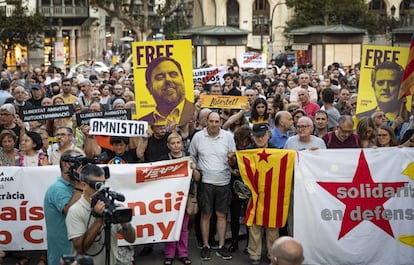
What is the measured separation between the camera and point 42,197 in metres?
8.86

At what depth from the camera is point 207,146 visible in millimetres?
9352

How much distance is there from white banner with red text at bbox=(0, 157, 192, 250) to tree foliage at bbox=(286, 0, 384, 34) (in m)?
51.3

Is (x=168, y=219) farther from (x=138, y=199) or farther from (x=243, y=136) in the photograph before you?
(x=243, y=136)

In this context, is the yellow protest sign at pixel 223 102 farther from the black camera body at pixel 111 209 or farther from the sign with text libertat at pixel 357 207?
the black camera body at pixel 111 209

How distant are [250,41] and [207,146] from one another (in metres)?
67.2

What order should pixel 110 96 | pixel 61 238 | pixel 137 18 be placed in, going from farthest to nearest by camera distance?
pixel 137 18 → pixel 110 96 → pixel 61 238

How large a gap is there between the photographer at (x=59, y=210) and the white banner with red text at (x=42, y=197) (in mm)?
2290

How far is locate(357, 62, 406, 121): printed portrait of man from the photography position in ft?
36.5

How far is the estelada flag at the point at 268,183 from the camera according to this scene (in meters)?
8.84

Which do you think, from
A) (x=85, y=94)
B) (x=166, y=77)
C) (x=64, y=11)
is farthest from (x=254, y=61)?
(x=64, y=11)

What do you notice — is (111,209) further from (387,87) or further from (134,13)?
(134,13)

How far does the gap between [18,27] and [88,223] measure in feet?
128

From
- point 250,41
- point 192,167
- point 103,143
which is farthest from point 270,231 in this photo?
point 250,41

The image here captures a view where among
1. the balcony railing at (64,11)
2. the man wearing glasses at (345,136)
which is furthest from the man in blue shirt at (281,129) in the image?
the balcony railing at (64,11)
